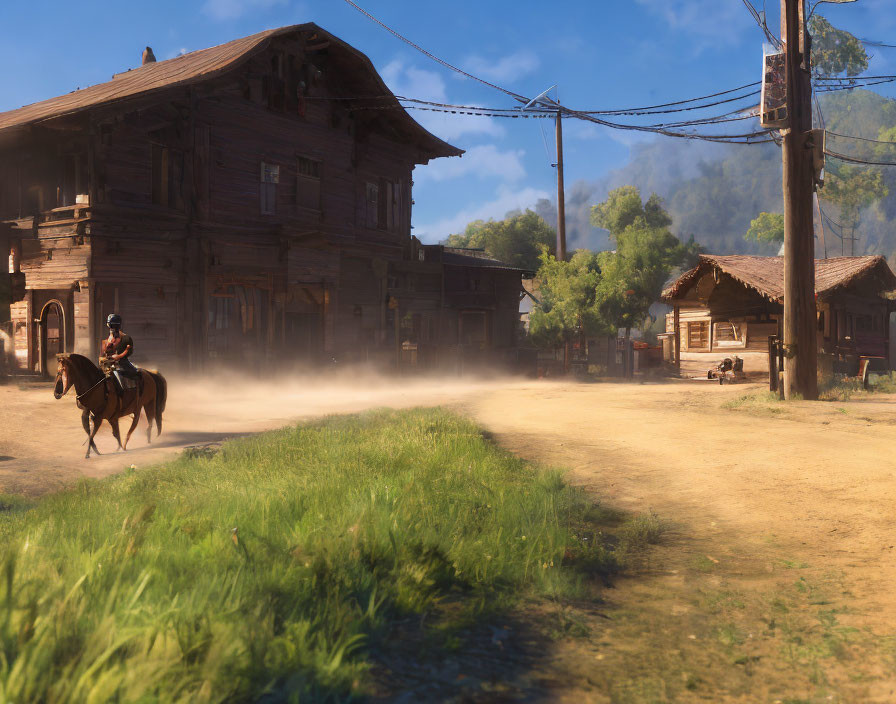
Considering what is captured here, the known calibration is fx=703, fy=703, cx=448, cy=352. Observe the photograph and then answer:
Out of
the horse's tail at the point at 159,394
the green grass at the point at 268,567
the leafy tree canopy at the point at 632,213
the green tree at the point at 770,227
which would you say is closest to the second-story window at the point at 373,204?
the horse's tail at the point at 159,394

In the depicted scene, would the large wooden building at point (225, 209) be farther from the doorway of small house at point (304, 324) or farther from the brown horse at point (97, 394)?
the brown horse at point (97, 394)

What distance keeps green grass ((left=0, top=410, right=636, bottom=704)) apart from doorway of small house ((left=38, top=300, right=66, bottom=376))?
576 inches

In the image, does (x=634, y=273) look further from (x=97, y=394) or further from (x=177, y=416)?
(x=97, y=394)

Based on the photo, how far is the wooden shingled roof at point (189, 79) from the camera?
1914 centimetres

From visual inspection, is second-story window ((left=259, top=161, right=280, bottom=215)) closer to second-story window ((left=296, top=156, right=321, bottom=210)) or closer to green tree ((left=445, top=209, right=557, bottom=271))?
second-story window ((left=296, top=156, right=321, bottom=210))

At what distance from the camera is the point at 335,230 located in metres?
25.4

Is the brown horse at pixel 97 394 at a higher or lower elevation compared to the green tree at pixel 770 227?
lower

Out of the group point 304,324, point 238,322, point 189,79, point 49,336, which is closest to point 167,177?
point 189,79

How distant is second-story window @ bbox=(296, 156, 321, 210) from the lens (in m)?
24.2

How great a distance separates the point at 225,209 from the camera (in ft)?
71.3

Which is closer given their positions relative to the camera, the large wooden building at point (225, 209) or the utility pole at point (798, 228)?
the utility pole at point (798, 228)

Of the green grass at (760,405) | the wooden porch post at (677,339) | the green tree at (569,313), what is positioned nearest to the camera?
the green grass at (760,405)

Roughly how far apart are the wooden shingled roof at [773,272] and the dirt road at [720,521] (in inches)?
467

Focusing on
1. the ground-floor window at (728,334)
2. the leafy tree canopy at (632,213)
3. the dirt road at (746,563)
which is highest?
the leafy tree canopy at (632,213)
